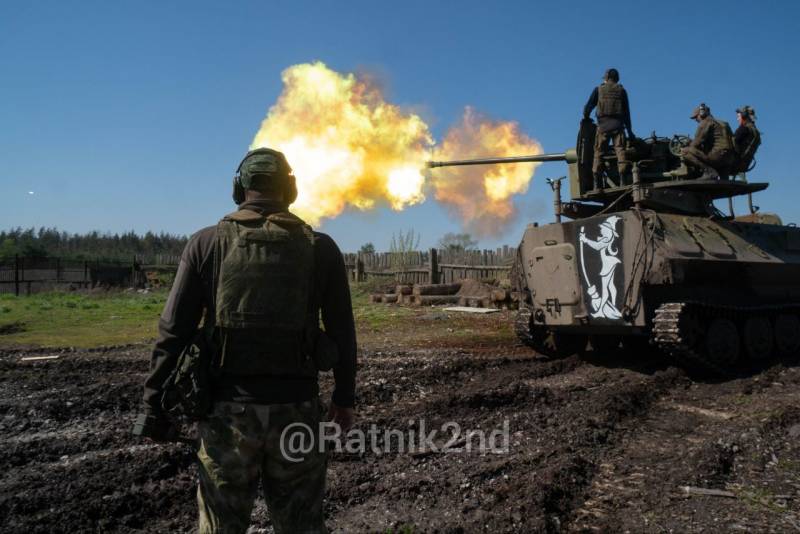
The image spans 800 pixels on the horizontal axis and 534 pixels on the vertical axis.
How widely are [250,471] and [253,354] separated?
0.48m

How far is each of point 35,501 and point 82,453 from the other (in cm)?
120

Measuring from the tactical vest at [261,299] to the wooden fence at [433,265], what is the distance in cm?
1911

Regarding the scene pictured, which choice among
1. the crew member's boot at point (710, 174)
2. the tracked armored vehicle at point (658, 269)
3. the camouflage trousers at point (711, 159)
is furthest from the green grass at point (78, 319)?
the crew member's boot at point (710, 174)

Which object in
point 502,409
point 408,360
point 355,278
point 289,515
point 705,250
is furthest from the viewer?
point 355,278

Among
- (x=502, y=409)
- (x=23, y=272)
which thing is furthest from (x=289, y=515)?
(x=23, y=272)

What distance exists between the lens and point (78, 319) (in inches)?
709

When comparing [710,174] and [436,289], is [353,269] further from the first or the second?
[710,174]

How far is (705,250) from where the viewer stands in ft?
31.4

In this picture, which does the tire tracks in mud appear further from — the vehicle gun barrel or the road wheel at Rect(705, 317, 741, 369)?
the vehicle gun barrel

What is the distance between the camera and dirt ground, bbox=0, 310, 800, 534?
4145 millimetres

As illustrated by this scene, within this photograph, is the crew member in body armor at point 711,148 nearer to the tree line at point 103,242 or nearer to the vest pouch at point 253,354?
the vest pouch at point 253,354

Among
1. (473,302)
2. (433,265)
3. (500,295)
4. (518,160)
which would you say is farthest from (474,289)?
(518,160)

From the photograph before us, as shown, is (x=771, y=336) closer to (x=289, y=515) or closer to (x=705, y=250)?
(x=705, y=250)

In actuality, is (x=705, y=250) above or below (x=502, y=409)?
above
